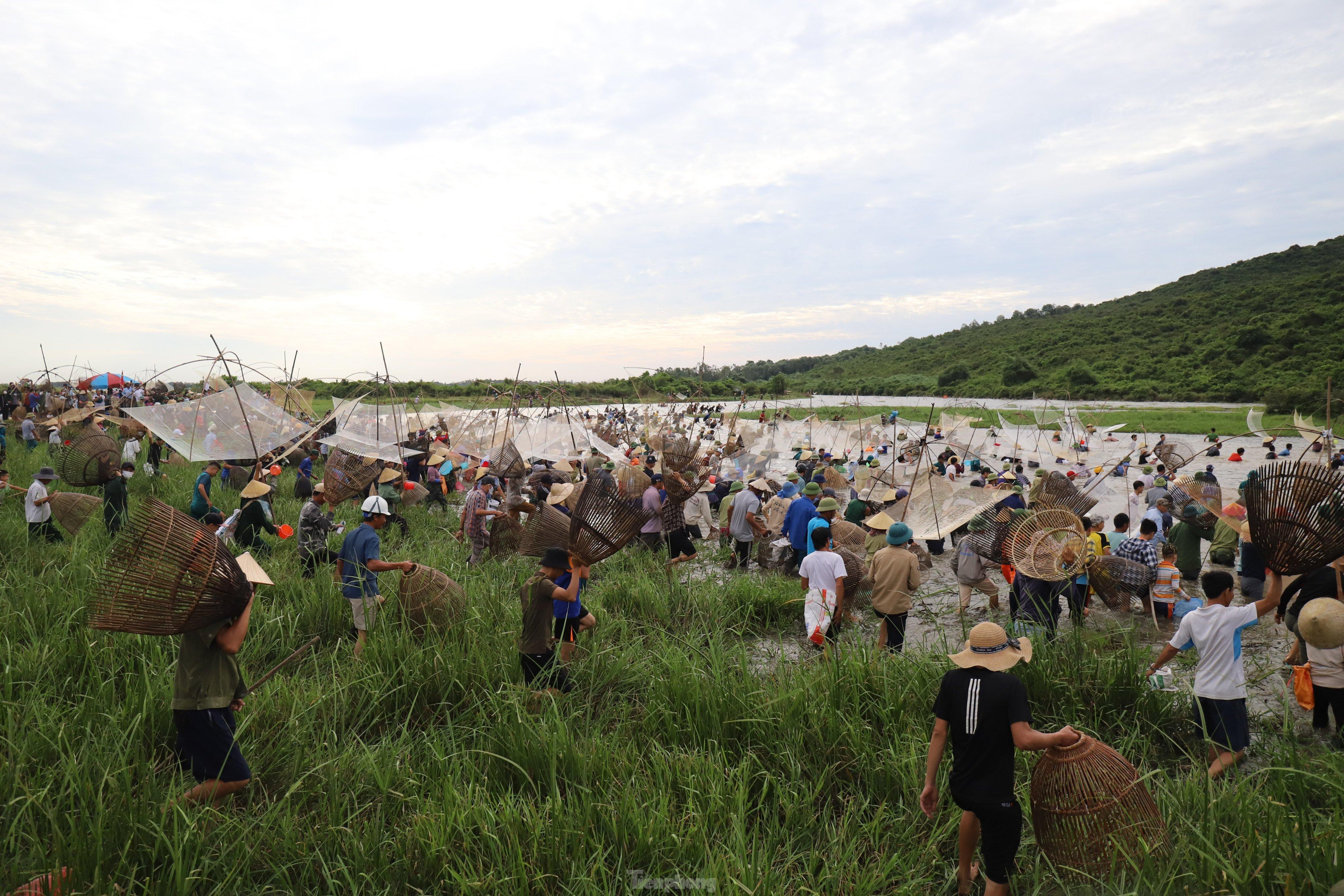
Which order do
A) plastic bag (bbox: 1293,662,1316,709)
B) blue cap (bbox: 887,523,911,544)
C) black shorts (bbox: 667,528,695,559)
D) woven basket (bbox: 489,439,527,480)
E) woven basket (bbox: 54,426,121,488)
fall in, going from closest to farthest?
plastic bag (bbox: 1293,662,1316,709), blue cap (bbox: 887,523,911,544), black shorts (bbox: 667,528,695,559), woven basket (bbox: 54,426,121,488), woven basket (bbox: 489,439,527,480)

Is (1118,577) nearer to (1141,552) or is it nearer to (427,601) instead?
(1141,552)

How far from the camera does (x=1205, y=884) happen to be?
310 cm

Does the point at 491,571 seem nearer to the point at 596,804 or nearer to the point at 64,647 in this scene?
the point at 64,647

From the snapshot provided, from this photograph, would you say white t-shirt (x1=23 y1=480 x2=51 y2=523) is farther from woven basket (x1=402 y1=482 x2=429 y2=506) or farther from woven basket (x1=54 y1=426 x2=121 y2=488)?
woven basket (x1=402 y1=482 x2=429 y2=506)

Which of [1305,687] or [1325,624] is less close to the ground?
[1325,624]

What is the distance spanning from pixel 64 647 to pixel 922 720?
21.1 feet

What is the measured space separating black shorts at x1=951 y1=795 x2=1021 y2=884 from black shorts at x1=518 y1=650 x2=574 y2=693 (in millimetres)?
3001

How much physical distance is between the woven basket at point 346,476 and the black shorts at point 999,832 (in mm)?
9292

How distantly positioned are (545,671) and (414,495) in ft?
34.3

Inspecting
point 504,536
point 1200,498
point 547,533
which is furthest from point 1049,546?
point 504,536

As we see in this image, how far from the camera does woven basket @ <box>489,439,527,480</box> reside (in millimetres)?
13414

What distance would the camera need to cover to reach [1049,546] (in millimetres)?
6859

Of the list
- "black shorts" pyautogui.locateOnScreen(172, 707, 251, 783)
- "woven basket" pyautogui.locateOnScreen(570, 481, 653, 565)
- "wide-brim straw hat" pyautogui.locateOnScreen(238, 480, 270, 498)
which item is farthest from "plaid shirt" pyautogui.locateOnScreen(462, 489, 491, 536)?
"black shorts" pyautogui.locateOnScreen(172, 707, 251, 783)

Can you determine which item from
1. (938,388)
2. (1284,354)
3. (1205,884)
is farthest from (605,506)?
(938,388)
